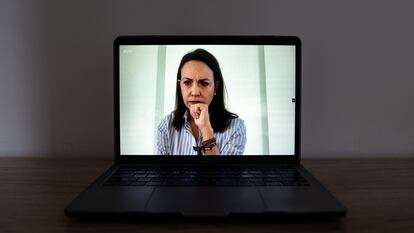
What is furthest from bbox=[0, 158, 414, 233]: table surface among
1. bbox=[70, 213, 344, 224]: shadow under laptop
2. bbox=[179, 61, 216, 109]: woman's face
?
bbox=[179, 61, 216, 109]: woman's face

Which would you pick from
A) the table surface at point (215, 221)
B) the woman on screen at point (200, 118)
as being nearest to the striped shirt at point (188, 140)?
the woman on screen at point (200, 118)

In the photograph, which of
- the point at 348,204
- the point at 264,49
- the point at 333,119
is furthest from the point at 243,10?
the point at 348,204

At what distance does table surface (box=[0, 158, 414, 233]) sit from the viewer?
47 cm

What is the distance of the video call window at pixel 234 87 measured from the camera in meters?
0.71

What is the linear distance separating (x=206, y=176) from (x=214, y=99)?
15 cm

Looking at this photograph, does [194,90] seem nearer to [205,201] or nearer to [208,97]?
[208,97]

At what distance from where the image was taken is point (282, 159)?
28.1 inches

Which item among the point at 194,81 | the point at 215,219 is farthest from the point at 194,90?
the point at 215,219

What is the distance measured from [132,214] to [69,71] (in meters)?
0.46

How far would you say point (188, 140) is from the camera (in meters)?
0.72

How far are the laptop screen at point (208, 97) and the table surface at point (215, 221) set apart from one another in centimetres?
12

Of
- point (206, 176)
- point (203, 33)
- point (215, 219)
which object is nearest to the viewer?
point (215, 219)

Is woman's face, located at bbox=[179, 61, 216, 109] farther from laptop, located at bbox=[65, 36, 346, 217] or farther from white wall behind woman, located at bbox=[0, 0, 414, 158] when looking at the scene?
white wall behind woman, located at bbox=[0, 0, 414, 158]

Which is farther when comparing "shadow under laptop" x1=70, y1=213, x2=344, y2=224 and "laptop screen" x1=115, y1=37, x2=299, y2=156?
"laptop screen" x1=115, y1=37, x2=299, y2=156
